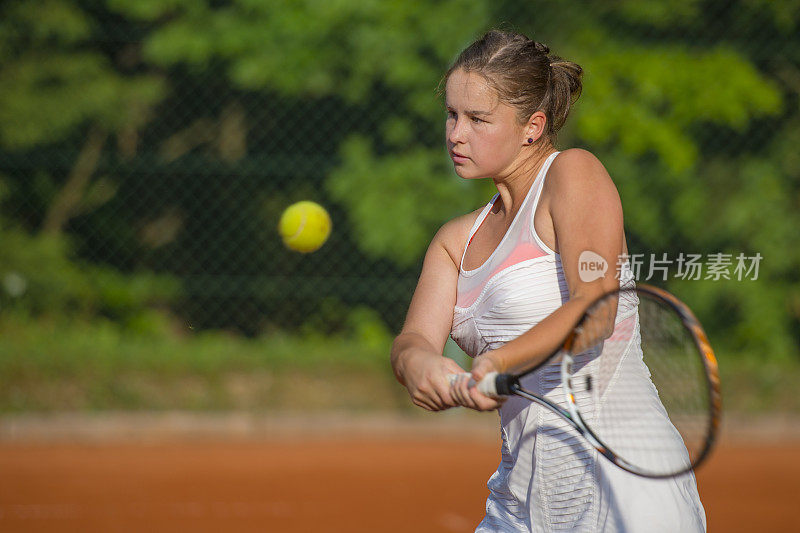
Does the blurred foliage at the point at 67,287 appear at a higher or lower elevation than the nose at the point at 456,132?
lower

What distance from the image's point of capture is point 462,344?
241 centimetres

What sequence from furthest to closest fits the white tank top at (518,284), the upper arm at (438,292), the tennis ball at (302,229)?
the tennis ball at (302,229), the upper arm at (438,292), the white tank top at (518,284)

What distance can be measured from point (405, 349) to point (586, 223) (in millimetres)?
510

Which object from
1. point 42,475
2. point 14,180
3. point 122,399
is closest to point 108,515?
point 42,475

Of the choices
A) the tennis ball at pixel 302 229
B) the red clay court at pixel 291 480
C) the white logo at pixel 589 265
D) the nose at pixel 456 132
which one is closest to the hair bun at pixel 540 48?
the nose at pixel 456 132

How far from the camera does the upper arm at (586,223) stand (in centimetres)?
195

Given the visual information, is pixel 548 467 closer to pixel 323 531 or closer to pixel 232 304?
pixel 323 531

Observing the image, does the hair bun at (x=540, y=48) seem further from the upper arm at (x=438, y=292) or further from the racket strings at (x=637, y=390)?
Answer: the racket strings at (x=637, y=390)

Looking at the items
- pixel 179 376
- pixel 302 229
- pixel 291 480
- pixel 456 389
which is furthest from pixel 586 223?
pixel 179 376

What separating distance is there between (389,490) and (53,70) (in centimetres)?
623

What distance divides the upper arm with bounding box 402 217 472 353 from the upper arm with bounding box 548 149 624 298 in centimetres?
41

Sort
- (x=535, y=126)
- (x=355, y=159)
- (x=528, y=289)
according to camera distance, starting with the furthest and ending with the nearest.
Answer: (x=355, y=159), (x=535, y=126), (x=528, y=289)

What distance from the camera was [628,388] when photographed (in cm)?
204

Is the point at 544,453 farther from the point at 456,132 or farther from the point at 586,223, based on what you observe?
the point at 456,132
